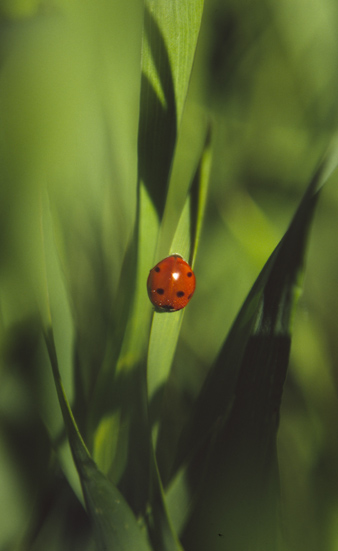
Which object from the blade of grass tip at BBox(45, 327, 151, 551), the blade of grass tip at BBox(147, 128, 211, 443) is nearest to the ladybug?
the blade of grass tip at BBox(147, 128, 211, 443)

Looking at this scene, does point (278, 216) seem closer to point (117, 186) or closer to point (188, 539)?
point (117, 186)

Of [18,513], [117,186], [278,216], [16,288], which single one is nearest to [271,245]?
[278,216]

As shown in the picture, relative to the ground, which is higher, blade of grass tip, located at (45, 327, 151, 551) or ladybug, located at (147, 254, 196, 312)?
ladybug, located at (147, 254, 196, 312)

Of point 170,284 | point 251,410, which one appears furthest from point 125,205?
point 251,410

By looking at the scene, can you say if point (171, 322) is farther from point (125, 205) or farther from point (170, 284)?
point (125, 205)

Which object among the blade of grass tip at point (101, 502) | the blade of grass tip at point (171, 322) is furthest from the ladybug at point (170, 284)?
the blade of grass tip at point (101, 502)

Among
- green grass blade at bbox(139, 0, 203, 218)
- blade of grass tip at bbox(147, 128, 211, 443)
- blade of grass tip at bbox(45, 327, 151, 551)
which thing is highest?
green grass blade at bbox(139, 0, 203, 218)

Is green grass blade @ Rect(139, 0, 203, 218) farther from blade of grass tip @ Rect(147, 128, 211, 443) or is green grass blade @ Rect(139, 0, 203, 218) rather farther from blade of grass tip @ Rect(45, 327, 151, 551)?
blade of grass tip @ Rect(45, 327, 151, 551)
